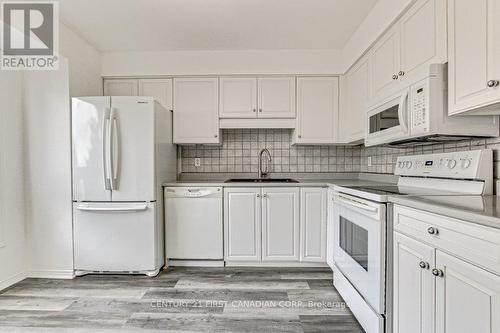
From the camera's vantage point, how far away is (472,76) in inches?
51.6

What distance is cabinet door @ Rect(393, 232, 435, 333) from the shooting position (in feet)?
3.94

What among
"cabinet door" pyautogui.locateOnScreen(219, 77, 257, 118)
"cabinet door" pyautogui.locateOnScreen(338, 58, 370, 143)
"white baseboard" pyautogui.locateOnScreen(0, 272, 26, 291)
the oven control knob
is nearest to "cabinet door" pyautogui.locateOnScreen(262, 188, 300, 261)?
"cabinet door" pyautogui.locateOnScreen(338, 58, 370, 143)

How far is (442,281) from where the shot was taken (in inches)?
44.0

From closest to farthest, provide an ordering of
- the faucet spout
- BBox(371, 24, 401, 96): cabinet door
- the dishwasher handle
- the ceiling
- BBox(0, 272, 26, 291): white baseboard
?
BBox(371, 24, 401, 96): cabinet door → the ceiling → BBox(0, 272, 26, 291): white baseboard → the dishwasher handle → the faucet spout

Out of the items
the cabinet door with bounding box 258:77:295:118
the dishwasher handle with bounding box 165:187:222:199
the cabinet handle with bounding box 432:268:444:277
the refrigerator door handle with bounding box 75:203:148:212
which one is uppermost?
the cabinet door with bounding box 258:77:295:118

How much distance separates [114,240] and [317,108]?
2514 millimetres

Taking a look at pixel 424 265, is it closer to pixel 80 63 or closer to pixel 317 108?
pixel 317 108

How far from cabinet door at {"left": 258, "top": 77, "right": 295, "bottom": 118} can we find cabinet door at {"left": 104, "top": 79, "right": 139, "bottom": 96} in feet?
4.71

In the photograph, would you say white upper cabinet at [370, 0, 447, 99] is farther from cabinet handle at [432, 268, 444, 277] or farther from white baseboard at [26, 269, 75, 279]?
white baseboard at [26, 269, 75, 279]

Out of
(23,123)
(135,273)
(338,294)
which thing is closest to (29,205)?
(23,123)

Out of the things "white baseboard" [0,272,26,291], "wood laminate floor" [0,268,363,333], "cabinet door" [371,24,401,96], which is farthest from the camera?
"white baseboard" [0,272,26,291]

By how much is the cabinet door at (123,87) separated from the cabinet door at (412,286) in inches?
117

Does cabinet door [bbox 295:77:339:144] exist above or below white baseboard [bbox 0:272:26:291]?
above

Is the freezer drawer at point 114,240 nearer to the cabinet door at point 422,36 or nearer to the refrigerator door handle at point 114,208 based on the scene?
the refrigerator door handle at point 114,208
